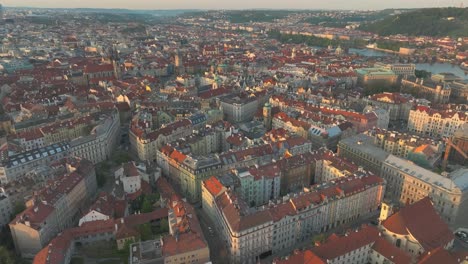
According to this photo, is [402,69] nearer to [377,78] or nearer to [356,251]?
[377,78]

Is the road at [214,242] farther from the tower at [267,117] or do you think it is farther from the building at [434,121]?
the building at [434,121]

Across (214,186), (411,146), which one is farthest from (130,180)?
(411,146)

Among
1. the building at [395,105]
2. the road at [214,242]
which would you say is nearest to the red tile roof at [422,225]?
the road at [214,242]

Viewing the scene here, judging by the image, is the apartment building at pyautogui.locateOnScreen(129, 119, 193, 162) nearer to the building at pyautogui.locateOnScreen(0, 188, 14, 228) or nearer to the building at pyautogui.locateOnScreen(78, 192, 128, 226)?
the building at pyautogui.locateOnScreen(78, 192, 128, 226)

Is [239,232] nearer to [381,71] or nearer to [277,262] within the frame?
[277,262]

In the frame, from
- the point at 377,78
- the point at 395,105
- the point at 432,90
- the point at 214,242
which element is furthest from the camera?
the point at 377,78
